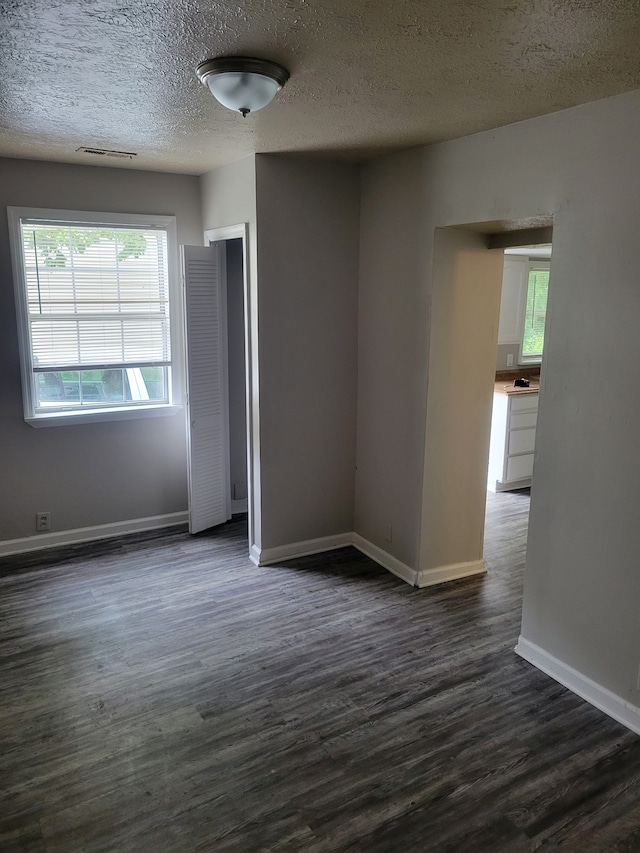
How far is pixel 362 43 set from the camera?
1.99m

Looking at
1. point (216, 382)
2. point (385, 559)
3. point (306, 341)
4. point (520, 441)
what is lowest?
point (385, 559)

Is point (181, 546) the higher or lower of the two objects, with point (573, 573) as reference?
lower

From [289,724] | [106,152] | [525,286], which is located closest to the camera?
[289,724]

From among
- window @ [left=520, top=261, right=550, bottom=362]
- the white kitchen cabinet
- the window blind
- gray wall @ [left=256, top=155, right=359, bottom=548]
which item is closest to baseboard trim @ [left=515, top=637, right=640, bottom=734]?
gray wall @ [left=256, top=155, right=359, bottom=548]

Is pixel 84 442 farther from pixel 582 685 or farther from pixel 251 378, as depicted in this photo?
pixel 582 685

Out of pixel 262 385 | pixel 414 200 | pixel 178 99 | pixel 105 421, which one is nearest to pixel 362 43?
pixel 178 99

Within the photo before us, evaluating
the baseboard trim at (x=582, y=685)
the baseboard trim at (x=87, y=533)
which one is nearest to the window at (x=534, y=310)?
the baseboard trim at (x=87, y=533)

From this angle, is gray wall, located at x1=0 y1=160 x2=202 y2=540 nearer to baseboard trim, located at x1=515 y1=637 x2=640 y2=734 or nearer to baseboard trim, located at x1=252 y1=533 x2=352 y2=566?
baseboard trim, located at x1=252 y1=533 x2=352 y2=566

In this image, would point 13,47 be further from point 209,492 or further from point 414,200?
point 209,492

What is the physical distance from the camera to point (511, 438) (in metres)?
5.77

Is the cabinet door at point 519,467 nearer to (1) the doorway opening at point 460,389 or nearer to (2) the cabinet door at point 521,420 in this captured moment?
(2) the cabinet door at point 521,420

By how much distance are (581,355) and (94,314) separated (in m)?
3.24

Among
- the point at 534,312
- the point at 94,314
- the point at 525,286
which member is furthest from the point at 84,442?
the point at 534,312

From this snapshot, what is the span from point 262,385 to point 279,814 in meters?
2.44
